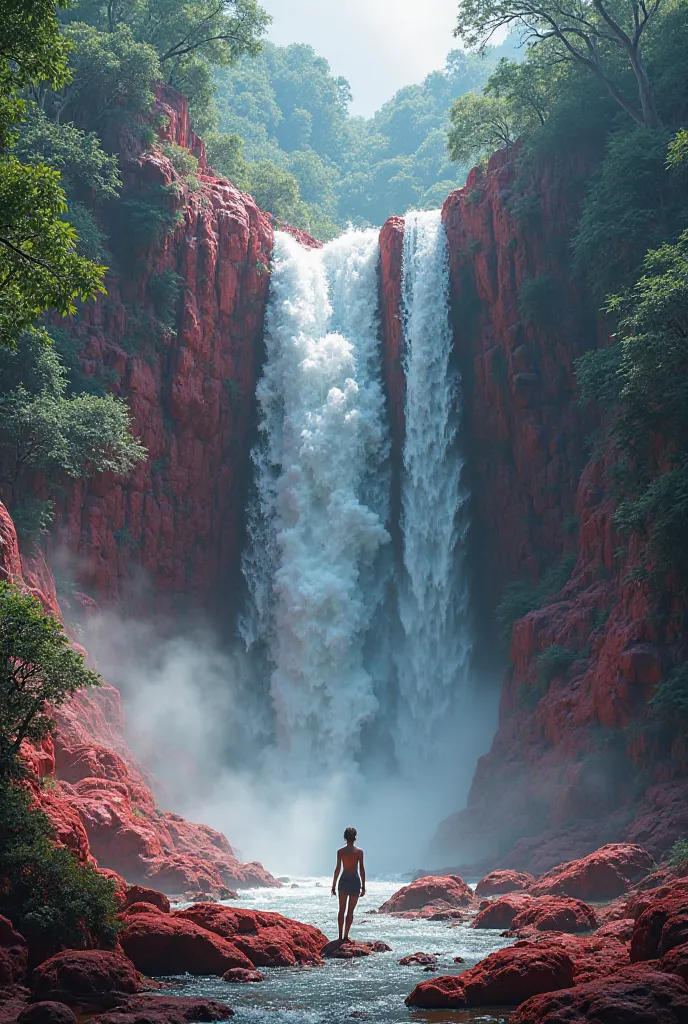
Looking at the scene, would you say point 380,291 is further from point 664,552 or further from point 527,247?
point 664,552

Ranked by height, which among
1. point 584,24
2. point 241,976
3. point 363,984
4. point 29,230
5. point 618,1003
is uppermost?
point 584,24

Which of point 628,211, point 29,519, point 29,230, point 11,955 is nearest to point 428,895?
point 11,955

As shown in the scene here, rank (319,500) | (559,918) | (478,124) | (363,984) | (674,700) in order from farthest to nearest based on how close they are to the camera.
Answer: (478,124) → (319,500) → (674,700) → (559,918) → (363,984)

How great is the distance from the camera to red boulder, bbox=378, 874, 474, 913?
60.7 ft

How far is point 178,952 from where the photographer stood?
37.9 ft

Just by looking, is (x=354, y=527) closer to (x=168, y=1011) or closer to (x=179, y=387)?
(x=179, y=387)

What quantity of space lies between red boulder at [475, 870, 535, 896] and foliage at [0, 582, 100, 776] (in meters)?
9.60

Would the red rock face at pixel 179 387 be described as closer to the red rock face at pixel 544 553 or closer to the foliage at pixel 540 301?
the red rock face at pixel 544 553

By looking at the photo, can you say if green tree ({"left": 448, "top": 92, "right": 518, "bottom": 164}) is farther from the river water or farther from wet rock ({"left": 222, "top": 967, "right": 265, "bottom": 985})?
wet rock ({"left": 222, "top": 967, "right": 265, "bottom": 985})

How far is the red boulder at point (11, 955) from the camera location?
32.4 feet

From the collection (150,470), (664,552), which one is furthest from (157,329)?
(664,552)

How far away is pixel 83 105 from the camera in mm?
34812

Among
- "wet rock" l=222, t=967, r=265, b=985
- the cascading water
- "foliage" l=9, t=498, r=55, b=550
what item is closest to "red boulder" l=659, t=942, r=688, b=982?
"wet rock" l=222, t=967, r=265, b=985

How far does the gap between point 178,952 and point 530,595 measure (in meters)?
20.4
